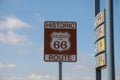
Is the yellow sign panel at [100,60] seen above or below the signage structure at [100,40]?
below

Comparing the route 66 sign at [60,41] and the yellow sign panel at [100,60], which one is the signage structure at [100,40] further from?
the route 66 sign at [60,41]

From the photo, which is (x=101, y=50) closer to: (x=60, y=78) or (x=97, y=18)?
(x=97, y=18)

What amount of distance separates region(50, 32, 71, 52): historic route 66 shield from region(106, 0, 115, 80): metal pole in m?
1.11

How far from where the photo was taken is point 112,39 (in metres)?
11.5

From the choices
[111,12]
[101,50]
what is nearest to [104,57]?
[101,50]

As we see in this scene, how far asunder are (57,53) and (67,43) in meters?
0.38

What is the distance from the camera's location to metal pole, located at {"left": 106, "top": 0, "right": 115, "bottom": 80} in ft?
37.1

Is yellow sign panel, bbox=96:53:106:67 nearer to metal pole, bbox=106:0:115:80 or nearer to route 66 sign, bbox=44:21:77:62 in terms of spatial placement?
metal pole, bbox=106:0:115:80

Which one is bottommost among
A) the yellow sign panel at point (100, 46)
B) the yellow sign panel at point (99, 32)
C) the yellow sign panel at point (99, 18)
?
the yellow sign panel at point (100, 46)

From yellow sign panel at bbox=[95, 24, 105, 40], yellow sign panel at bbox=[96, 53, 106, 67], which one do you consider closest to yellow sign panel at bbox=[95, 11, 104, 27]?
yellow sign panel at bbox=[95, 24, 105, 40]

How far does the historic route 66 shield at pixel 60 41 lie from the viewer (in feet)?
37.0

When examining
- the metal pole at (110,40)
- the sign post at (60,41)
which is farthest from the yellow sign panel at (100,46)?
the sign post at (60,41)

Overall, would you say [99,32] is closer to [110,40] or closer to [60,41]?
[110,40]

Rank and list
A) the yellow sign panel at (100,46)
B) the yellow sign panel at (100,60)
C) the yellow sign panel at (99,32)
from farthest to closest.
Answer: the yellow sign panel at (99,32), the yellow sign panel at (100,46), the yellow sign panel at (100,60)
